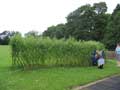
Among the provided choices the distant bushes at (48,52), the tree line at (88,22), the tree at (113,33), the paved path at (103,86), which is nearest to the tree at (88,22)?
the tree line at (88,22)

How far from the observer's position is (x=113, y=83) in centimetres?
1525

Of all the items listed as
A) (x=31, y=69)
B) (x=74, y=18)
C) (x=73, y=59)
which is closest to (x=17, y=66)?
(x=31, y=69)

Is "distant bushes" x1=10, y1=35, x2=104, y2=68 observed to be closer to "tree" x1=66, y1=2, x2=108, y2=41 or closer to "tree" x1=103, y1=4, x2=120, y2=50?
"tree" x1=103, y1=4, x2=120, y2=50

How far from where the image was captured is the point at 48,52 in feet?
67.9

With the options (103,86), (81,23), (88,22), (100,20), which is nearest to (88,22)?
(88,22)

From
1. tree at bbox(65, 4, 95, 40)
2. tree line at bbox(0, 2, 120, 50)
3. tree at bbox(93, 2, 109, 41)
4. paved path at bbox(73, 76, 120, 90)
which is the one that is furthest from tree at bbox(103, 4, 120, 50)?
paved path at bbox(73, 76, 120, 90)

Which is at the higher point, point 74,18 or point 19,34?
point 74,18

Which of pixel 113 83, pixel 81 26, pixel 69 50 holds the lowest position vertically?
pixel 113 83

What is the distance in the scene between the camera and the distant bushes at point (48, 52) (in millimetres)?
19219

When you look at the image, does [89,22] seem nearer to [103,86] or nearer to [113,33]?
[113,33]

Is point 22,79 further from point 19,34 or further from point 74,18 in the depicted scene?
point 74,18

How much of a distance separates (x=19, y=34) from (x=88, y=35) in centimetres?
5295

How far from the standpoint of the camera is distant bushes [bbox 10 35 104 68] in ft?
63.1

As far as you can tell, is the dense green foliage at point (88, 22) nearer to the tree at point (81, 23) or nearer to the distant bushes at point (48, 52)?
the tree at point (81, 23)
